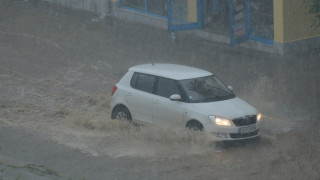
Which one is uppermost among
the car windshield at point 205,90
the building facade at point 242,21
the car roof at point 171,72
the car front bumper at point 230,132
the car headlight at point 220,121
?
the car roof at point 171,72

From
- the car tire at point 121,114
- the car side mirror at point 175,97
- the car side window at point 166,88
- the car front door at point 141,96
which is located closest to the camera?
the car side mirror at point 175,97

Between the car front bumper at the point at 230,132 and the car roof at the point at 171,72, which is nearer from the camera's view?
the car front bumper at the point at 230,132

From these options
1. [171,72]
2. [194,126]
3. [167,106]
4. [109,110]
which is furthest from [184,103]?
[109,110]

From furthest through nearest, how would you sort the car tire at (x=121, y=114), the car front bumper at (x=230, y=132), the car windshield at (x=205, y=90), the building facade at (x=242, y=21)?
the building facade at (x=242, y=21)
the car tire at (x=121, y=114)
the car windshield at (x=205, y=90)
the car front bumper at (x=230, y=132)

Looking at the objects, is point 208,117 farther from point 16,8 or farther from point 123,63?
point 16,8

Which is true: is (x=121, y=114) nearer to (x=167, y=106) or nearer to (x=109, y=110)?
(x=167, y=106)

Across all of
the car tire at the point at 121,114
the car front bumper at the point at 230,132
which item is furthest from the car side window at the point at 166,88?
the car front bumper at the point at 230,132

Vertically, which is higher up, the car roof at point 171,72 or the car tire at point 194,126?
the car roof at point 171,72

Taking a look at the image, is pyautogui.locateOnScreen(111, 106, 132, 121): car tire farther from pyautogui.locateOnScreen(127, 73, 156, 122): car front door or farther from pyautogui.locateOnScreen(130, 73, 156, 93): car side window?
pyautogui.locateOnScreen(130, 73, 156, 93): car side window

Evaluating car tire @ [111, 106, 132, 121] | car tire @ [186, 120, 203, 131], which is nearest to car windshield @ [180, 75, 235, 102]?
car tire @ [186, 120, 203, 131]

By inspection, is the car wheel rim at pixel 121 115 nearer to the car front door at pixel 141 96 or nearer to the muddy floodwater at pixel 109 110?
the muddy floodwater at pixel 109 110

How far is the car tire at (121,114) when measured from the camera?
12264mm

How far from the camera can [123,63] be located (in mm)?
19031

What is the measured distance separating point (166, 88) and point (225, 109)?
1445 millimetres
